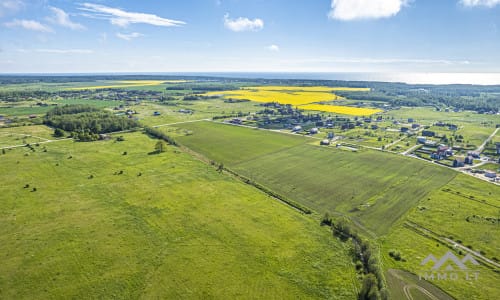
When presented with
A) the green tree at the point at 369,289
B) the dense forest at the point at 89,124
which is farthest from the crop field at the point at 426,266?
the dense forest at the point at 89,124

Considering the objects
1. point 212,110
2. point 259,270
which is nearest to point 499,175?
point 259,270

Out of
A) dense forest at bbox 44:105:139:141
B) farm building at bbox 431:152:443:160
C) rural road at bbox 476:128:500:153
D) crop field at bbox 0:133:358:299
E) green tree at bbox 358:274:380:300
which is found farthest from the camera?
dense forest at bbox 44:105:139:141

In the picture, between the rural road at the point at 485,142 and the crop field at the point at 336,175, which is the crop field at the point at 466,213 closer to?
the crop field at the point at 336,175

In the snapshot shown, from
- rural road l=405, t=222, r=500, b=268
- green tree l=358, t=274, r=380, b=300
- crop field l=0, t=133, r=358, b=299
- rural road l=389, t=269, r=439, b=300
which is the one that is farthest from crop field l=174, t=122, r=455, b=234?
green tree l=358, t=274, r=380, b=300

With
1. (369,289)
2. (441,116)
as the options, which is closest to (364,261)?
(369,289)

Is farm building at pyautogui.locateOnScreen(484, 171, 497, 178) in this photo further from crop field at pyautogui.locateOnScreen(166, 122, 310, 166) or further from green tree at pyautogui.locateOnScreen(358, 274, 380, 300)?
green tree at pyautogui.locateOnScreen(358, 274, 380, 300)
